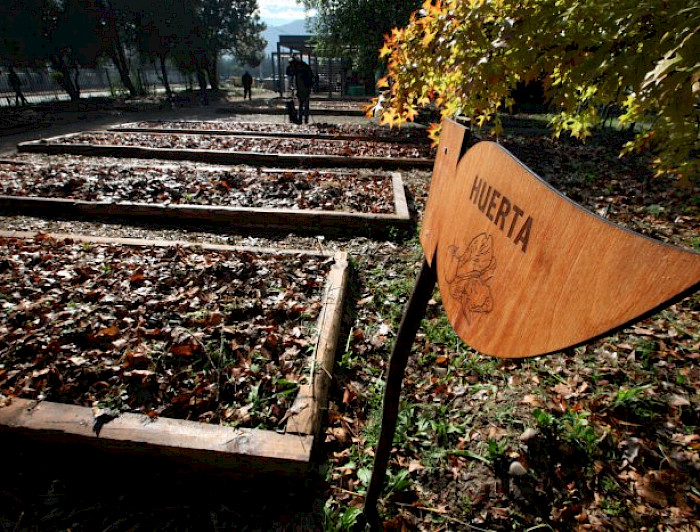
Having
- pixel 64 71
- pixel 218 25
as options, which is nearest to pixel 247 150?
pixel 64 71

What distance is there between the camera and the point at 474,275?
0.93 meters

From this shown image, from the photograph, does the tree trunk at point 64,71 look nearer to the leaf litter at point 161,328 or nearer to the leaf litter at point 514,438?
the leaf litter at point 161,328

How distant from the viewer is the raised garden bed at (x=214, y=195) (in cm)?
516

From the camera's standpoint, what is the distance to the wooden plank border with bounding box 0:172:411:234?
5.06m

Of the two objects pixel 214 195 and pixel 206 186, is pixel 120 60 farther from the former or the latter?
pixel 214 195

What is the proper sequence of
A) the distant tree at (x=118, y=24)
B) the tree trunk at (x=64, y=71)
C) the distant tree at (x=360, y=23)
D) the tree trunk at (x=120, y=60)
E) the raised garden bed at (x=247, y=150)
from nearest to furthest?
the raised garden bed at (x=247, y=150), the distant tree at (x=360, y=23), the tree trunk at (x=64, y=71), the distant tree at (x=118, y=24), the tree trunk at (x=120, y=60)

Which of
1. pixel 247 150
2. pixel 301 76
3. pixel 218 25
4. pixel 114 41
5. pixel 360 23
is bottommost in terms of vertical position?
pixel 247 150

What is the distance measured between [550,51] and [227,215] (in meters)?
4.41

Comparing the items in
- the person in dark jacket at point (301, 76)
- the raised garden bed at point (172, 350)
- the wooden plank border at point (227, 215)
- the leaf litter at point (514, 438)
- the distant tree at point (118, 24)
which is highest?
the distant tree at point (118, 24)

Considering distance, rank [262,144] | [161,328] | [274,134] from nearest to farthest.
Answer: [161,328] → [262,144] → [274,134]

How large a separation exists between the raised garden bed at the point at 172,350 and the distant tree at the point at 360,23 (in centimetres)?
1729

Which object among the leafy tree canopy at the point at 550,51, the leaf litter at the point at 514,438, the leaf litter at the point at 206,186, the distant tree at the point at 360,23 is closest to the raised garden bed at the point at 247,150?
the leaf litter at the point at 206,186

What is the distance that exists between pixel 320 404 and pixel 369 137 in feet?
31.5

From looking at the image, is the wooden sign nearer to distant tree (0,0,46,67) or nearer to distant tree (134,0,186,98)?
distant tree (0,0,46,67)
